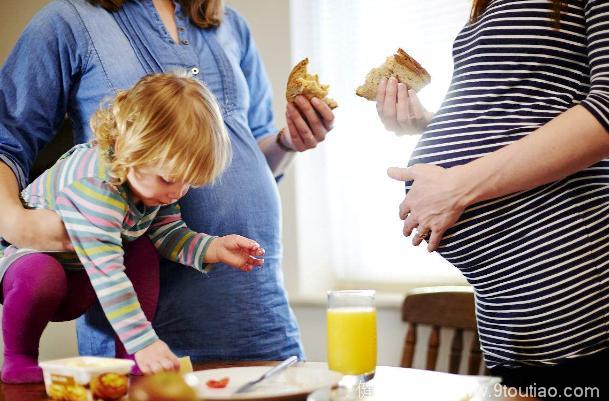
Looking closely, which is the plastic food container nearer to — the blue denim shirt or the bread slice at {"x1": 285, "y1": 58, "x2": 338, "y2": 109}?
the blue denim shirt

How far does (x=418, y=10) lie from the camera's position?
7.55 feet

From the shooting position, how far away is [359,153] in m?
2.47

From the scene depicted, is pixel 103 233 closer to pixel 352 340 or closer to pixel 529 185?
pixel 352 340

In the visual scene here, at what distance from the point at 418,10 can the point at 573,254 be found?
151 cm

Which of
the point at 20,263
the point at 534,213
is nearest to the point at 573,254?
the point at 534,213

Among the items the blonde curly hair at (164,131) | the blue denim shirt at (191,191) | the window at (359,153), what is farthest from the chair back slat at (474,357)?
the blonde curly hair at (164,131)

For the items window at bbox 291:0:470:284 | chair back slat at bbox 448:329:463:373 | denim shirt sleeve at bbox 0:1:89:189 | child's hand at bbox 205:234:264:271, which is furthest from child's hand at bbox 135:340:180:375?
window at bbox 291:0:470:284

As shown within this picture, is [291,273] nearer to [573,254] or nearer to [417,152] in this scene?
[417,152]

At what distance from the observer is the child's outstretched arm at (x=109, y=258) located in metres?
1.00

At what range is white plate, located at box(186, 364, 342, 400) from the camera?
798 millimetres

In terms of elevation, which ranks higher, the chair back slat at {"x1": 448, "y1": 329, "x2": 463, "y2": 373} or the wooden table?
the wooden table

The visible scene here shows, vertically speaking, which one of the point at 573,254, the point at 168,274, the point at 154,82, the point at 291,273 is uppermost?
the point at 154,82

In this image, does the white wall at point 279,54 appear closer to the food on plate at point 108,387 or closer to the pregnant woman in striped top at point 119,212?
the pregnant woman in striped top at point 119,212

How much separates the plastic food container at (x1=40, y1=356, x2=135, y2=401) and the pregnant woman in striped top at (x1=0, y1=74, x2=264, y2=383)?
12 centimetres
